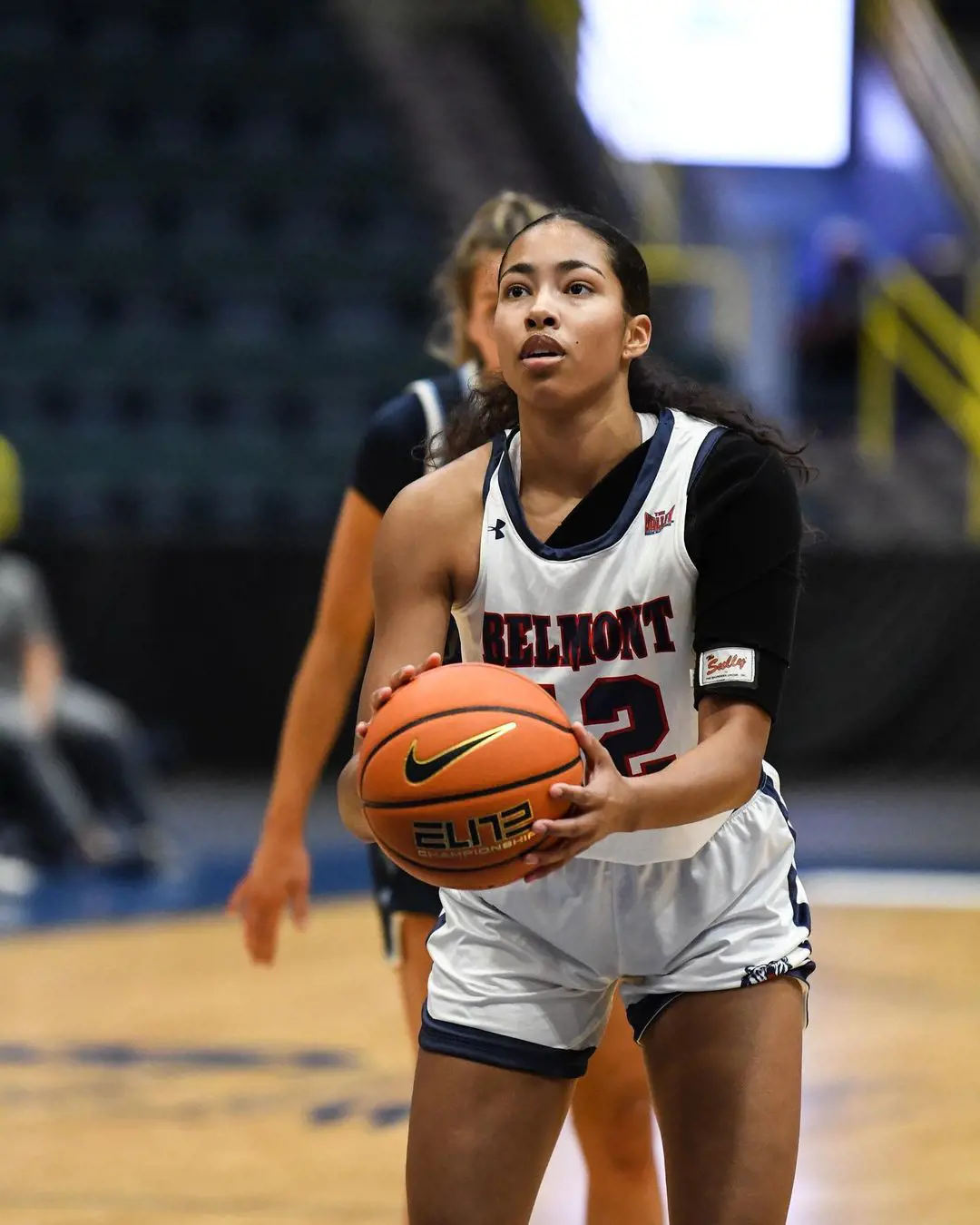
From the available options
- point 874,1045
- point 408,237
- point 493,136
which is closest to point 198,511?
point 408,237

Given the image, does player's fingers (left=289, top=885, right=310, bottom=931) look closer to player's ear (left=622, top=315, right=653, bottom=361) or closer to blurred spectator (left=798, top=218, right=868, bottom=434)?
player's ear (left=622, top=315, right=653, bottom=361)

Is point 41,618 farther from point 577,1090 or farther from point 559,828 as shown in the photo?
point 559,828

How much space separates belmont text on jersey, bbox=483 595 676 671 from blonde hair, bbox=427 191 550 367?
0.85 m

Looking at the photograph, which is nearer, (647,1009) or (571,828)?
(571,828)

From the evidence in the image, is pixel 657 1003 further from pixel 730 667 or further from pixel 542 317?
pixel 542 317

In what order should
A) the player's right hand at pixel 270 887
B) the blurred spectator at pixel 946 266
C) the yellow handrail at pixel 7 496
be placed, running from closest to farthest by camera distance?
the player's right hand at pixel 270 887 → the yellow handrail at pixel 7 496 → the blurred spectator at pixel 946 266

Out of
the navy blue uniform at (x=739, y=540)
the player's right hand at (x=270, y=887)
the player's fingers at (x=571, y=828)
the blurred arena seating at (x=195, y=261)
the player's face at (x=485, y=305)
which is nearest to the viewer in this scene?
the player's fingers at (x=571, y=828)

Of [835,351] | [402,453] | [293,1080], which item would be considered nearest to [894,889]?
[293,1080]

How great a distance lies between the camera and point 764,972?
2.33 m

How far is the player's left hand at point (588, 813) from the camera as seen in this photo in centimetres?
204

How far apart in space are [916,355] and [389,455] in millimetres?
9392

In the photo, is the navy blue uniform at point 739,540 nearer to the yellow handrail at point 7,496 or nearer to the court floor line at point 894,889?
the court floor line at point 894,889

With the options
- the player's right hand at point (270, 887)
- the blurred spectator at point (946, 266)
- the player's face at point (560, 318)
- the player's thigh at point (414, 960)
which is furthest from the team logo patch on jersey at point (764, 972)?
the blurred spectator at point (946, 266)

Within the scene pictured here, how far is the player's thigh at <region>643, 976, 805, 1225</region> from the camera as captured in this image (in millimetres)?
2234
